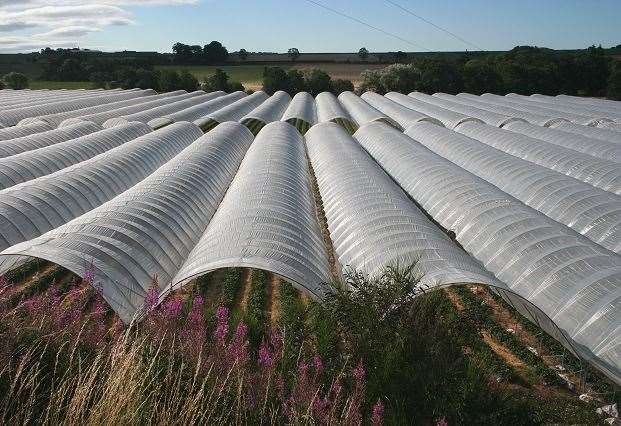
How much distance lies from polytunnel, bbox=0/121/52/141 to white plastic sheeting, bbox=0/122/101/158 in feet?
7.78

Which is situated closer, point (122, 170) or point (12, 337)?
point (12, 337)

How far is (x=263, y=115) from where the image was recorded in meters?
51.5

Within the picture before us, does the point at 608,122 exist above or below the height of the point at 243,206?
below

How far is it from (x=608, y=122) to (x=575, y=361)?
35674 mm

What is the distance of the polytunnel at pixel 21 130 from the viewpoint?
3431 centimetres

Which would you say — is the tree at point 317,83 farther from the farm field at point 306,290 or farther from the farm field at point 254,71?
the farm field at point 306,290

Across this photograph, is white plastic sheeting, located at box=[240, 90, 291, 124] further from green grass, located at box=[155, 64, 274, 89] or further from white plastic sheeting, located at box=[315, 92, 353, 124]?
green grass, located at box=[155, 64, 274, 89]

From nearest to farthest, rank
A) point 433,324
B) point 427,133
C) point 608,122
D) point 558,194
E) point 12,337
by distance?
point 12,337 < point 433,324 < point 558,194 < point 427,133 < point 608,122

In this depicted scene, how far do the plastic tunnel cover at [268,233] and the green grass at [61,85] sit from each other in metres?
83.4

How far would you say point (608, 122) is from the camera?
41094mm

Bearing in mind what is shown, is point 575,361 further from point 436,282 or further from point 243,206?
point 243,206

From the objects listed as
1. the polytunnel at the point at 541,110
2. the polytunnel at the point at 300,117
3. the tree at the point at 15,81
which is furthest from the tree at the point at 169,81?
the polytunnel at the point at 541,110

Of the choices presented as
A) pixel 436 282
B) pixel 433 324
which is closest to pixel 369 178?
pixel 436 282

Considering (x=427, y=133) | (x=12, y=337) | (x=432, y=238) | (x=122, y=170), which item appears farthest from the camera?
(x=427, y=133)
